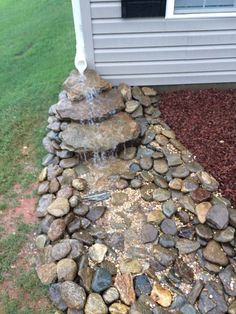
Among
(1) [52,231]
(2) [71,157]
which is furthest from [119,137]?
(1) [52,231]

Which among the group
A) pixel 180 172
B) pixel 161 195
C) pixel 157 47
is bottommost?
pixel 161 195

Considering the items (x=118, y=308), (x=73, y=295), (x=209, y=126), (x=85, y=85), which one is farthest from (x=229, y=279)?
(x=85, y=85)

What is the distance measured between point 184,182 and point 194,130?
710 millimetres

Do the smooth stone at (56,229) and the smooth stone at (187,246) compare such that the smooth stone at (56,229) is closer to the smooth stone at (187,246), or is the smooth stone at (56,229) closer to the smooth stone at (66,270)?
the smooth stone at (66,270)

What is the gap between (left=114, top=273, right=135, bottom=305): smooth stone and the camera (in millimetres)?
2730

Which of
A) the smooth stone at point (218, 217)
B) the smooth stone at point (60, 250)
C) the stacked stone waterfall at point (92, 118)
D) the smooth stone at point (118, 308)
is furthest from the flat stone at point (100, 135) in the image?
the smooth stone at point (118, 308)

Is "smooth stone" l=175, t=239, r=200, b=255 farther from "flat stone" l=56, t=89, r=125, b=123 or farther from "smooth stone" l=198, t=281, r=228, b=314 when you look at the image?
"flat stone" l=56, t=89, r=125, b=123

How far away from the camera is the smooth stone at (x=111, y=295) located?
8.93 ft

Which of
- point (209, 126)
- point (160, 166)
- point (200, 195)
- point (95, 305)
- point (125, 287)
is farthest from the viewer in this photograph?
point (209, 126)

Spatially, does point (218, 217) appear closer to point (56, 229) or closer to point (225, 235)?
point (225, 235)

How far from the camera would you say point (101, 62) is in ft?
13.4

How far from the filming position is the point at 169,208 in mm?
3240

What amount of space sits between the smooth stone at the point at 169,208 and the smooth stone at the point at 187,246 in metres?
0.26

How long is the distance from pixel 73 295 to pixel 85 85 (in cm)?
218
